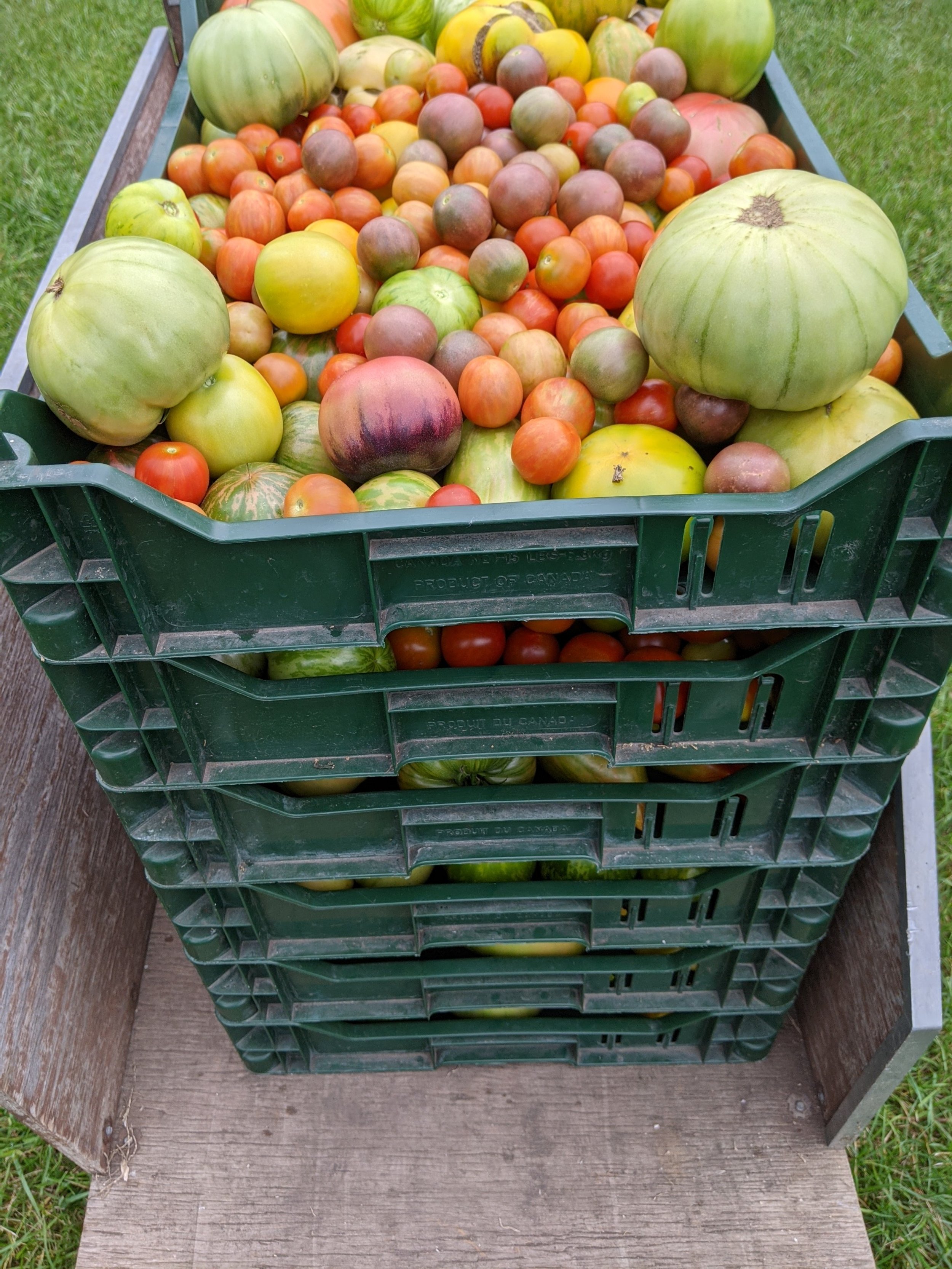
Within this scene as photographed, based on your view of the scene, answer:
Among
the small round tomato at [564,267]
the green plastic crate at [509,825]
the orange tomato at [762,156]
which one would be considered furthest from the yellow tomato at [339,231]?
the green plastic crate at [509,825]

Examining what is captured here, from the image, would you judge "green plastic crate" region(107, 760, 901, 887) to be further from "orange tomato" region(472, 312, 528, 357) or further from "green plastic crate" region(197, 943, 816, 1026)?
"orange tomato" region(472, 312, 528, 357)

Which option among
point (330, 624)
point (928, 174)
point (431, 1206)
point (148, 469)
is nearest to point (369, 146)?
point (148, 469)

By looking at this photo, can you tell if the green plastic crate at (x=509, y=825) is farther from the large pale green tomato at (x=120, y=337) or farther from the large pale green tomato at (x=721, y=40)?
the large pale green tomato at (x=721, y=40)

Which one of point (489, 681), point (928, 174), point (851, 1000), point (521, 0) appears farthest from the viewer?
point (928, 174)

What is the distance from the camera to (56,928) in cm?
174

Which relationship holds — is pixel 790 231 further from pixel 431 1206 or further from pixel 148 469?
pixel 431 1206

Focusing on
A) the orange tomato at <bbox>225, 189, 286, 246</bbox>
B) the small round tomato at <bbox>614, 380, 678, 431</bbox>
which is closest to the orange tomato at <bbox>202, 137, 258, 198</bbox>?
the orange tomato at <bbox>225, 189, 286, 246</bbox>

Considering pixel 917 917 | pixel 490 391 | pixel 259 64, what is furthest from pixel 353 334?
pixel 917 917

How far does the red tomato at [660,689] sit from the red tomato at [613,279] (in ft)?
2.11

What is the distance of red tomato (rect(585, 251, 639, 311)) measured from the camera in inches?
63.3

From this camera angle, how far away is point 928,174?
3949 millimetres

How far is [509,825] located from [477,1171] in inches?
30.0

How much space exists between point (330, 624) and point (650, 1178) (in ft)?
4.16

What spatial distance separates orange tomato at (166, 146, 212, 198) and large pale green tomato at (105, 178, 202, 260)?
0.65ft
